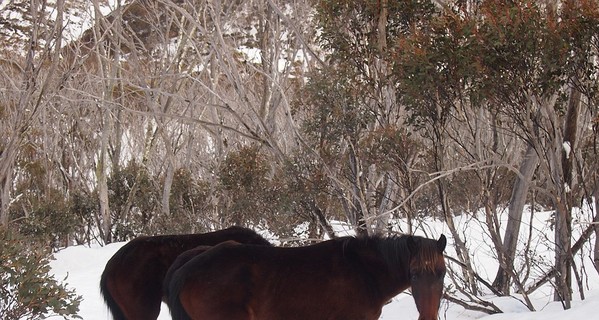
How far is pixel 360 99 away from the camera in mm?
8047

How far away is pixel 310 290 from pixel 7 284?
2691 mm

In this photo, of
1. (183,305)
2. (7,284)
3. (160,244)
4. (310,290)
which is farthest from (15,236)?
(310,290)

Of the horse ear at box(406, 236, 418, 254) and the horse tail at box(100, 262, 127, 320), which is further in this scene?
the horse tail at box(100, 262, 127, 320)

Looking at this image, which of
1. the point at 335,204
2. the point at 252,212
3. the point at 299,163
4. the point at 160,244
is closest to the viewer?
the point at 160,244

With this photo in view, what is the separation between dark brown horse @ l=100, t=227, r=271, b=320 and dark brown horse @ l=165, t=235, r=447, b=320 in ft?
3.08

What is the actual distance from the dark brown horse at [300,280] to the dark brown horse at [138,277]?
94 centimetres

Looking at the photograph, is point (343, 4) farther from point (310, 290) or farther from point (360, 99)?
point (310, 290)

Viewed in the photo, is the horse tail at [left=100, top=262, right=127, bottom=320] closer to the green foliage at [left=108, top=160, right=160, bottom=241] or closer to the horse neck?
the horse neck

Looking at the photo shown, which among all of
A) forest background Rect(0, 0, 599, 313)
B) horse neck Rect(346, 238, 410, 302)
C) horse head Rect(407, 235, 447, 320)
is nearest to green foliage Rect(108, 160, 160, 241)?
forest background Rect(0, 0, 599, 313)

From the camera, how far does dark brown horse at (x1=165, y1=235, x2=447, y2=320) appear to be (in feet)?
13.5

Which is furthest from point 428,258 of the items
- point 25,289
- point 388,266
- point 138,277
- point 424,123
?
point 424,123

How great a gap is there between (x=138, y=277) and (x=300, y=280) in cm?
159

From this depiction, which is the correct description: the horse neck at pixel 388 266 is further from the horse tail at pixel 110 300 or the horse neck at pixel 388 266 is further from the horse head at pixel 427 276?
the horse tail at pixel 110 300

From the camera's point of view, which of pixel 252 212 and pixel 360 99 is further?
pixel 252 212
